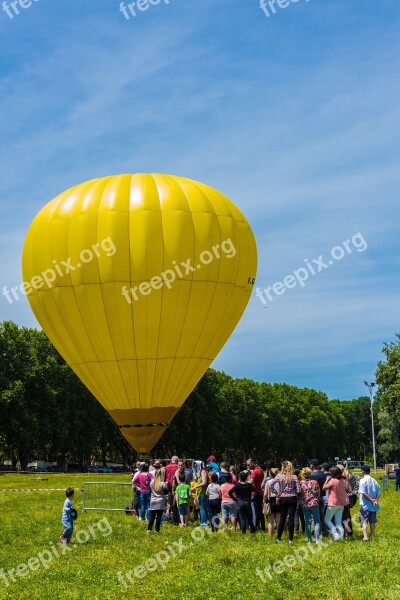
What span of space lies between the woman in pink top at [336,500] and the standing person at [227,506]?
309cm

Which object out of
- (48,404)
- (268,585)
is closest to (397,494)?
(268,585)

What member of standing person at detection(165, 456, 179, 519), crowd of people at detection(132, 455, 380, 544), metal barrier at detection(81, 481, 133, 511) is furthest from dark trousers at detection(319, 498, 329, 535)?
metal barrier at detection(81, 481, 133, 511)

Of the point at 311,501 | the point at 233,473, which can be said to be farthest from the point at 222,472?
the point at 311,501

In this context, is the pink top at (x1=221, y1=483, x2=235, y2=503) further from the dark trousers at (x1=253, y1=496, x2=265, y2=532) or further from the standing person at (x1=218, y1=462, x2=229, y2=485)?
the standing person at (x1=218, y1=462, x2=229, y2=485)

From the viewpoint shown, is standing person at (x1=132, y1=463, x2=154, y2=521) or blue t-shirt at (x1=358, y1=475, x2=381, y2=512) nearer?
blue t-shirt at (x1=358, y1=475, x2=381, y2=512)

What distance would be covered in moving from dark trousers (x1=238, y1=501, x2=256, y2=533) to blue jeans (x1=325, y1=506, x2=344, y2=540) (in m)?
2.32

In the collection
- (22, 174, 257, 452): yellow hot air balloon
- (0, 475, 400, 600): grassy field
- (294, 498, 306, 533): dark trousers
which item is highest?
(22, 174, 257, 452): yellow hot air balloon

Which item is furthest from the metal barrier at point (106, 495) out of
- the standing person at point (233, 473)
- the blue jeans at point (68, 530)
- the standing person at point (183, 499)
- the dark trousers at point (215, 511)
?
the blue jeans at point (68, 530)

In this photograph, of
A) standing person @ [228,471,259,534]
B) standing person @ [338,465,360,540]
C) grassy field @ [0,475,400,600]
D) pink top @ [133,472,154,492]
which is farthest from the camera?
pink top @ [133,472,154,492]

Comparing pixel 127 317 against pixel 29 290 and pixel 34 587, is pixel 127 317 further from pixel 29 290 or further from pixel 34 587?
pixel 34 587

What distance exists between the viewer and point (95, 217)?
32906 mm

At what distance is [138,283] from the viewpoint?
32812 mm

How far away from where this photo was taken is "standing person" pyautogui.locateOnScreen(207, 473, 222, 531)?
23.0 metres

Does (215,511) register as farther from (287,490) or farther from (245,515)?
(287,490)
